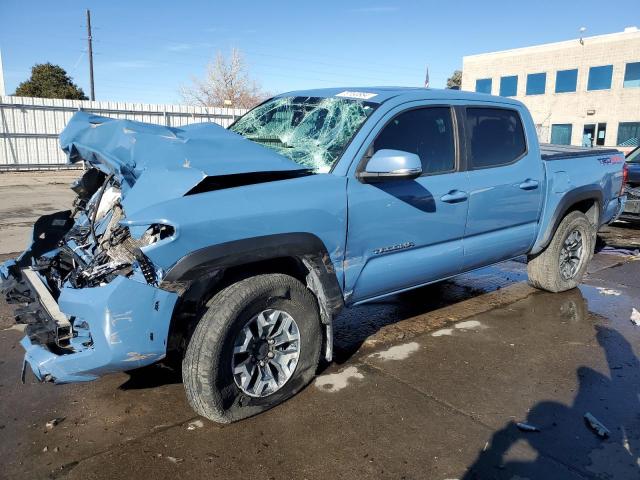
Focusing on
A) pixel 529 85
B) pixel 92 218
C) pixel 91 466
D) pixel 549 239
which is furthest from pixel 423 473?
pixel 529 85

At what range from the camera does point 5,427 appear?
3031 millimetres

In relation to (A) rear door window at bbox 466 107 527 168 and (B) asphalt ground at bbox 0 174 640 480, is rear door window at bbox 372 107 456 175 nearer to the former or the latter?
(A) rear door window at bbox 466 107 527 168

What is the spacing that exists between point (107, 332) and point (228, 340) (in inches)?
25.0

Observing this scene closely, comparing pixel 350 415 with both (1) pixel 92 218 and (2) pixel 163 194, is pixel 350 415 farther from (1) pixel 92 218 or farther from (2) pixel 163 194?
(1) pixel 92 218

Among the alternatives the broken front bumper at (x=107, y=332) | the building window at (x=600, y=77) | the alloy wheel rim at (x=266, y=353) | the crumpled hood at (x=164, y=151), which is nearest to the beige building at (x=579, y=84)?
the building window at (x=600, y=77)

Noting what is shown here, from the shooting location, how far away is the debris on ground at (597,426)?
9.96ft

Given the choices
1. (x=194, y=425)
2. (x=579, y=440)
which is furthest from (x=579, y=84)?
(x=194, y=425)

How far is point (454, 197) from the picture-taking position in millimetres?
3939

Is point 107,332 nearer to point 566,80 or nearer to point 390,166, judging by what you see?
point 390,166

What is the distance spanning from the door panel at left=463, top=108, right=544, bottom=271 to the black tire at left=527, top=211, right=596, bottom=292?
0.60 meters

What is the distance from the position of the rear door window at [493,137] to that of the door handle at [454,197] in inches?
12.7

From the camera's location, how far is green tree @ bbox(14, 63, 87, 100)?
3234 cm

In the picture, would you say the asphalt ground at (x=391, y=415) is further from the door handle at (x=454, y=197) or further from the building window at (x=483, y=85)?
the building window at (x=483, y=85)

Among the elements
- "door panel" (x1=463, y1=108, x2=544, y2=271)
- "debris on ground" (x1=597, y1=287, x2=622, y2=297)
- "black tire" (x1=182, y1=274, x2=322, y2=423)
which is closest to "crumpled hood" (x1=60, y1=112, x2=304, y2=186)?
"black tire" (x1=182, y1=274, x2=322, y2=423)
